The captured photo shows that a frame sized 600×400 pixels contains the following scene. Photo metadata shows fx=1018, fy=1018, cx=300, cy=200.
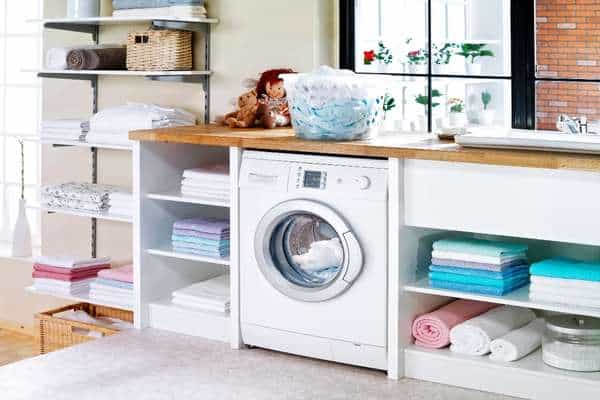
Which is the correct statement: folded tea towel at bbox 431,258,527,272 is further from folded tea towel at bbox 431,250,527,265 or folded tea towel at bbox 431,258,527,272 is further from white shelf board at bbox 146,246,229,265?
white shelf board at bbox 146,246,229,265

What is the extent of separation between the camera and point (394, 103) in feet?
15.7

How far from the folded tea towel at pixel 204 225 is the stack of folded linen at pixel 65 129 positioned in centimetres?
93

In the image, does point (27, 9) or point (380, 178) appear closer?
point (380, 178)

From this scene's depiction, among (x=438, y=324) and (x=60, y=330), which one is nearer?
(x=438, y=324)

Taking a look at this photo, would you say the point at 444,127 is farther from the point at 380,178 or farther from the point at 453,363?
the point at 453,363

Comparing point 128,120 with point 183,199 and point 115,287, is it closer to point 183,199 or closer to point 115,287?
point 183,199

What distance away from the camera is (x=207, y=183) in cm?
455

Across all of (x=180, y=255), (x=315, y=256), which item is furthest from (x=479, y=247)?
(x=180, y=255)

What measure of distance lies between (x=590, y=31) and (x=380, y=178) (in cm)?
108

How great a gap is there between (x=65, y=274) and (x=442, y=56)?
2.18 m

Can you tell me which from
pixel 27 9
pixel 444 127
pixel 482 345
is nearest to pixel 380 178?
pixel 444 127

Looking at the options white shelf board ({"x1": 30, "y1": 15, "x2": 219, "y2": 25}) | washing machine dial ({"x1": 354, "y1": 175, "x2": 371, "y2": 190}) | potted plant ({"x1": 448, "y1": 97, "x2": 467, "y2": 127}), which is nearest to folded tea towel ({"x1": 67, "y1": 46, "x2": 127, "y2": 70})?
white shelf board ({"x1": 30, "y1": 15, "x2": 219, "y2": 25})

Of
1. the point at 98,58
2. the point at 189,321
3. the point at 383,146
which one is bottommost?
the point at 189,321

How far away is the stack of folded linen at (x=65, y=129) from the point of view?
17.3 ft
